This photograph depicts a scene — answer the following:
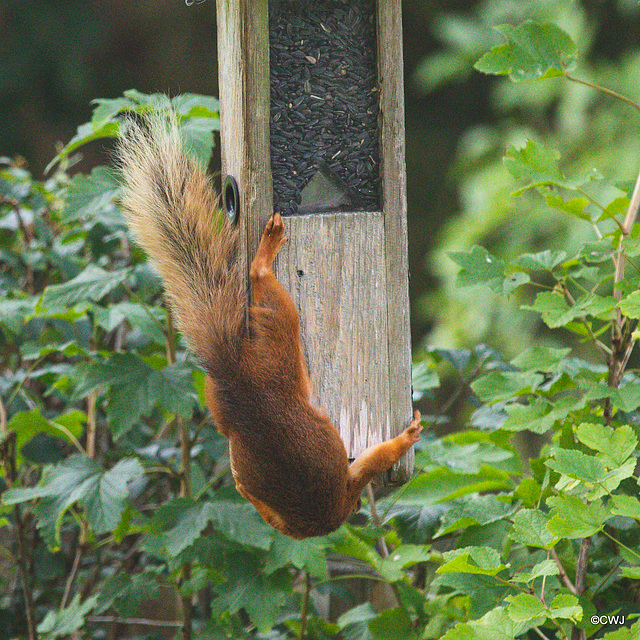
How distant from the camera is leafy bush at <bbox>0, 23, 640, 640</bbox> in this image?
1273 mm

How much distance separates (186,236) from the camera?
1.34m

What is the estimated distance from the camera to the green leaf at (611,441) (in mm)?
1136

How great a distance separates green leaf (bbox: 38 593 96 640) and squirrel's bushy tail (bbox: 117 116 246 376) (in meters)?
0.85

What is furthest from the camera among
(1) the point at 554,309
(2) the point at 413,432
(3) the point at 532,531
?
(1) the point at 554,309

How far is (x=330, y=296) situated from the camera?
1338 millimetres

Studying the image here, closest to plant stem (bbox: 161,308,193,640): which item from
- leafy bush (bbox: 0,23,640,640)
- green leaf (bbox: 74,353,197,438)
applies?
leafy bush (bbox: 0,23,640,640)

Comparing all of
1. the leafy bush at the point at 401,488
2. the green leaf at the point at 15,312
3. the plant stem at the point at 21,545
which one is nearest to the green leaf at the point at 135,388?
the leafy bush at the point at 401,488

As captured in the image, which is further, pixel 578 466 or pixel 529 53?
pixel 529 53

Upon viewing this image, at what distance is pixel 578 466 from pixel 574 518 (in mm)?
68

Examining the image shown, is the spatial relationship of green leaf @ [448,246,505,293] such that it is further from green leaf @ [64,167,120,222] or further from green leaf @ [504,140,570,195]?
green leaf @ [64,167,120,222]

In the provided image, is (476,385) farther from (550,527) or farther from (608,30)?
Result: (608,30)

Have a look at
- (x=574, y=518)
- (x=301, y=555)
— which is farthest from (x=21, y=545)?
(x=574, y=518)

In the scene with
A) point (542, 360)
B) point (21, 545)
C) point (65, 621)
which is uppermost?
point (542, 360)

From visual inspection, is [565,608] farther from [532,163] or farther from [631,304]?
[532,163]
